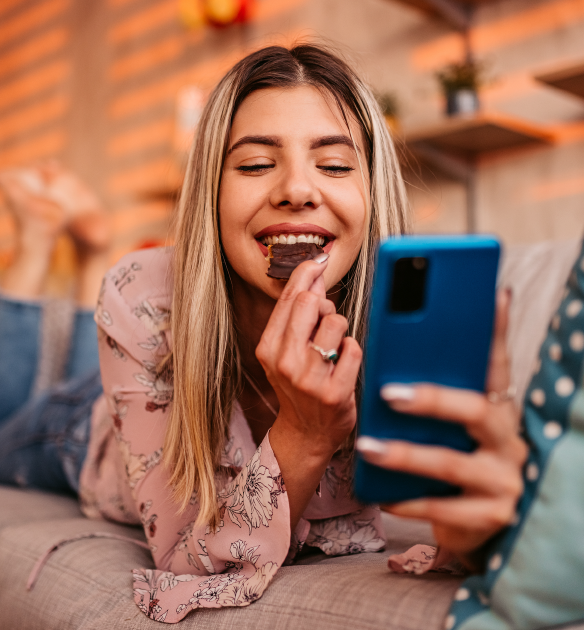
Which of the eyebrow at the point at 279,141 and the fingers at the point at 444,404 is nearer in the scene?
the fingers at the point at 444,404

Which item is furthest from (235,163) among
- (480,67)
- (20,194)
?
(20,194)

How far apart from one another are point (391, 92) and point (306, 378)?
6.59 feet

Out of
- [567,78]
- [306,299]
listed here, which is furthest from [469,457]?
[567,78]

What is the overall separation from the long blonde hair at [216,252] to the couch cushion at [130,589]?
17 cm

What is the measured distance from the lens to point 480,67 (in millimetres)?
2166

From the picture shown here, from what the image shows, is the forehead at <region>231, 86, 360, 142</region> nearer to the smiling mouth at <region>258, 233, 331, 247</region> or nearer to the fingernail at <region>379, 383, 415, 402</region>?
the smiling mouth at <region>258, 233, 331, 247</region>

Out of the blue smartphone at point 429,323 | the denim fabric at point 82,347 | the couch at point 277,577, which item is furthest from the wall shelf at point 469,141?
the blue smartphone at point 429,323

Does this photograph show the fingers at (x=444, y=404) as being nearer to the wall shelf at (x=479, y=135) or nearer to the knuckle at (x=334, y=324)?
the knuckle at (x=334, y=324)

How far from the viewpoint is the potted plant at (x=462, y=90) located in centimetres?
208

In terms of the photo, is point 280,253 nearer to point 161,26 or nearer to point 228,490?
point 228,490

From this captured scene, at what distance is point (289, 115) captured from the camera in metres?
0.92

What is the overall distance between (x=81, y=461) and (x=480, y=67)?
1.74m

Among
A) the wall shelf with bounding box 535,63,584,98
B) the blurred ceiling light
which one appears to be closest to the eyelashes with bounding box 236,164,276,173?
the wall shelf with bounding box 535,63,584,98

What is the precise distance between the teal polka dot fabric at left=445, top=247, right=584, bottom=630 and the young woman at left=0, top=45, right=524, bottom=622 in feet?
0.70
